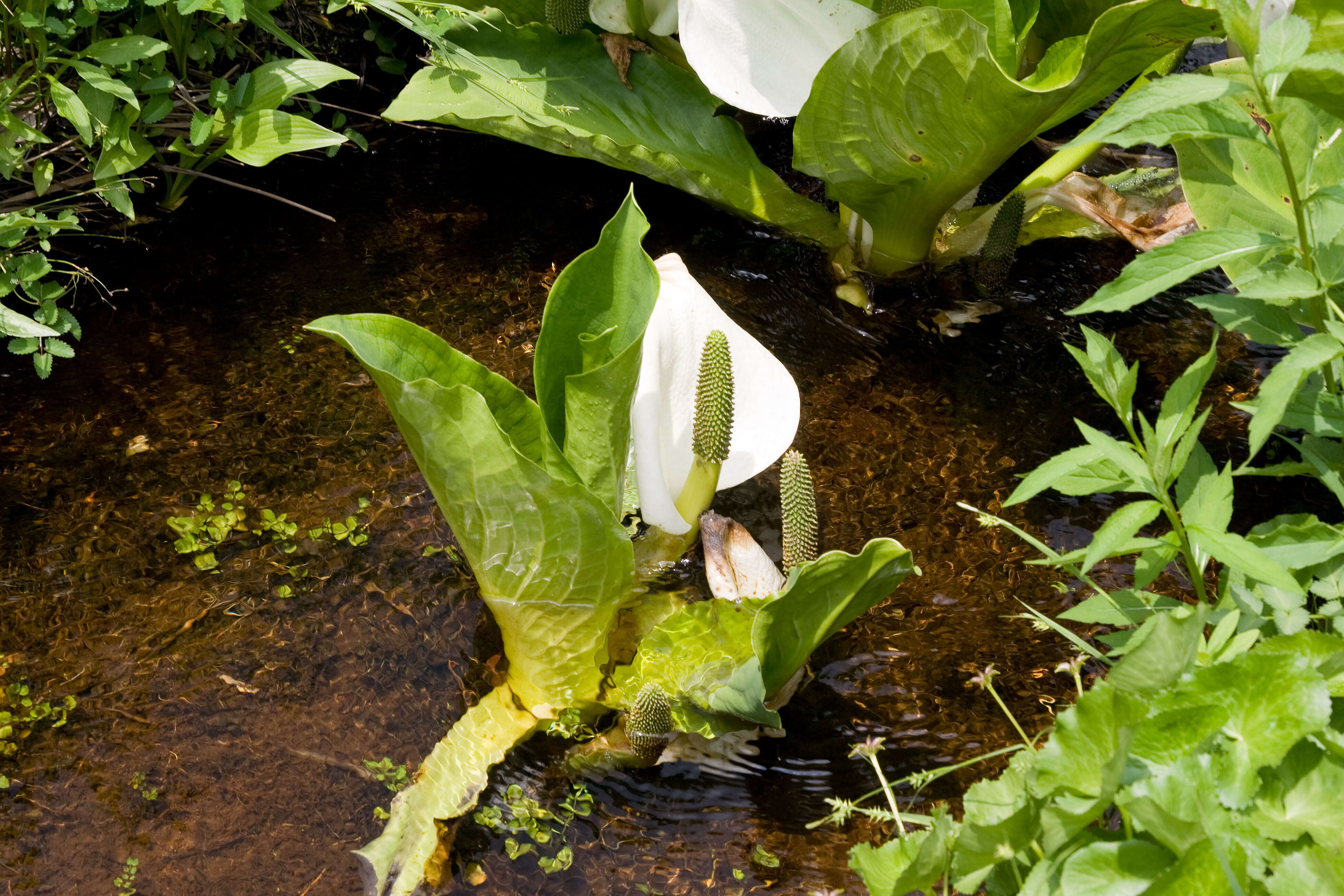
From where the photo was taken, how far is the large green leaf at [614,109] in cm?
169

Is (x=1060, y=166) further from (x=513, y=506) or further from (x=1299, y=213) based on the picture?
(x=513, y=506)

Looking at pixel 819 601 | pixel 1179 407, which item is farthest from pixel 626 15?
pixel 1179 407

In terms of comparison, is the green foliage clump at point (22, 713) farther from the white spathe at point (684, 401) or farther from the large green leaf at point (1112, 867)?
the large green leaf at point (1112, 867)

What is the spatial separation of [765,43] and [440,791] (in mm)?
1145

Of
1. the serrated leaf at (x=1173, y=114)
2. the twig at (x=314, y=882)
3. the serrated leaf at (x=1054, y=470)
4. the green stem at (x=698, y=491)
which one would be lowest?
the twig at (x=314, y=882)

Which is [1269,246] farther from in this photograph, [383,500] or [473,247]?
[473,247]

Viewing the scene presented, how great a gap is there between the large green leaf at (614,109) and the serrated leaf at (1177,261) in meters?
1.06

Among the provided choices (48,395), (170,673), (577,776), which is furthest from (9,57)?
(577,776)

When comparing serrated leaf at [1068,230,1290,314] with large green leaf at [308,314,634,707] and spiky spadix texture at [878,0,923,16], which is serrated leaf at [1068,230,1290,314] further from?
spiky spadix texture at [878,0,923,16]

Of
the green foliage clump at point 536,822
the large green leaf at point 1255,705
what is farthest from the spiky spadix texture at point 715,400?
the large green leaf at point 1255,705

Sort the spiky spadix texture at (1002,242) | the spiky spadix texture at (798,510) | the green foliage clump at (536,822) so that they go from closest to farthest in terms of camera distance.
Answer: the green foliage clump at (536,822), the spiky spadix texture at (798,510), the spiky spadix texture at (1002,242)

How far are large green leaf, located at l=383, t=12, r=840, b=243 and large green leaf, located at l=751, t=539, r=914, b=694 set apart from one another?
0.89 metres

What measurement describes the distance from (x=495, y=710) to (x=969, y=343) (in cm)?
95

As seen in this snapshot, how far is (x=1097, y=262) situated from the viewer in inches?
71.4
